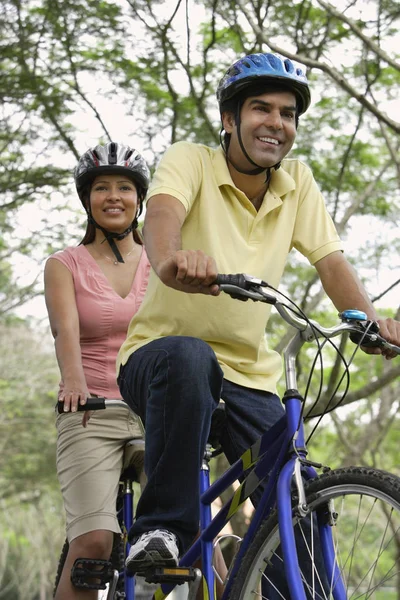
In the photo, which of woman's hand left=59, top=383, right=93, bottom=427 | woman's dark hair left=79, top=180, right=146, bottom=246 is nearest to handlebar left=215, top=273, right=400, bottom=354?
woman's hand left=59, top=383, right=93, bottom=427

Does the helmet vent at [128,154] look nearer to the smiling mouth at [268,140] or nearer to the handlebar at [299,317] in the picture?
the smiling mouth at [268,140]

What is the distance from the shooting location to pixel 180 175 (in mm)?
3400

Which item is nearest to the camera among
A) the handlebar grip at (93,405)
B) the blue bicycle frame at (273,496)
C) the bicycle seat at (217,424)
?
the blue bicycle frame at (273,496)

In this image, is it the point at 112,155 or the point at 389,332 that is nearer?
the point at 389,332

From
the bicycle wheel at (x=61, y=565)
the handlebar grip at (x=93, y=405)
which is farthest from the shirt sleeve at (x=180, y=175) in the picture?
the bicycle wheel at (x=61, y=565)

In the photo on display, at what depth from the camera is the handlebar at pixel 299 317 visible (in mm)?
2639

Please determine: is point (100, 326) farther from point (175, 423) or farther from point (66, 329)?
point (175, 423)

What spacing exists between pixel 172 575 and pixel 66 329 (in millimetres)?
1527

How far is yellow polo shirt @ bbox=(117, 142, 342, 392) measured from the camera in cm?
345

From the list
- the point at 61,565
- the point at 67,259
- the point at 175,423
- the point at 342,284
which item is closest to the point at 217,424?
the point at 175,423

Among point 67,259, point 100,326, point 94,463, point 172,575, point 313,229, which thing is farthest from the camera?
point 67,259

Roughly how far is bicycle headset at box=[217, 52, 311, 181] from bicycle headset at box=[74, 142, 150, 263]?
4.43 ft

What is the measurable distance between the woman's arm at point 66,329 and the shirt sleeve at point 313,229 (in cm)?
116

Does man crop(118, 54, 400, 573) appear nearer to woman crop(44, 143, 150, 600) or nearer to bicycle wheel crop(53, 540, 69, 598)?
woman crop(44, 143, 150, 600)
